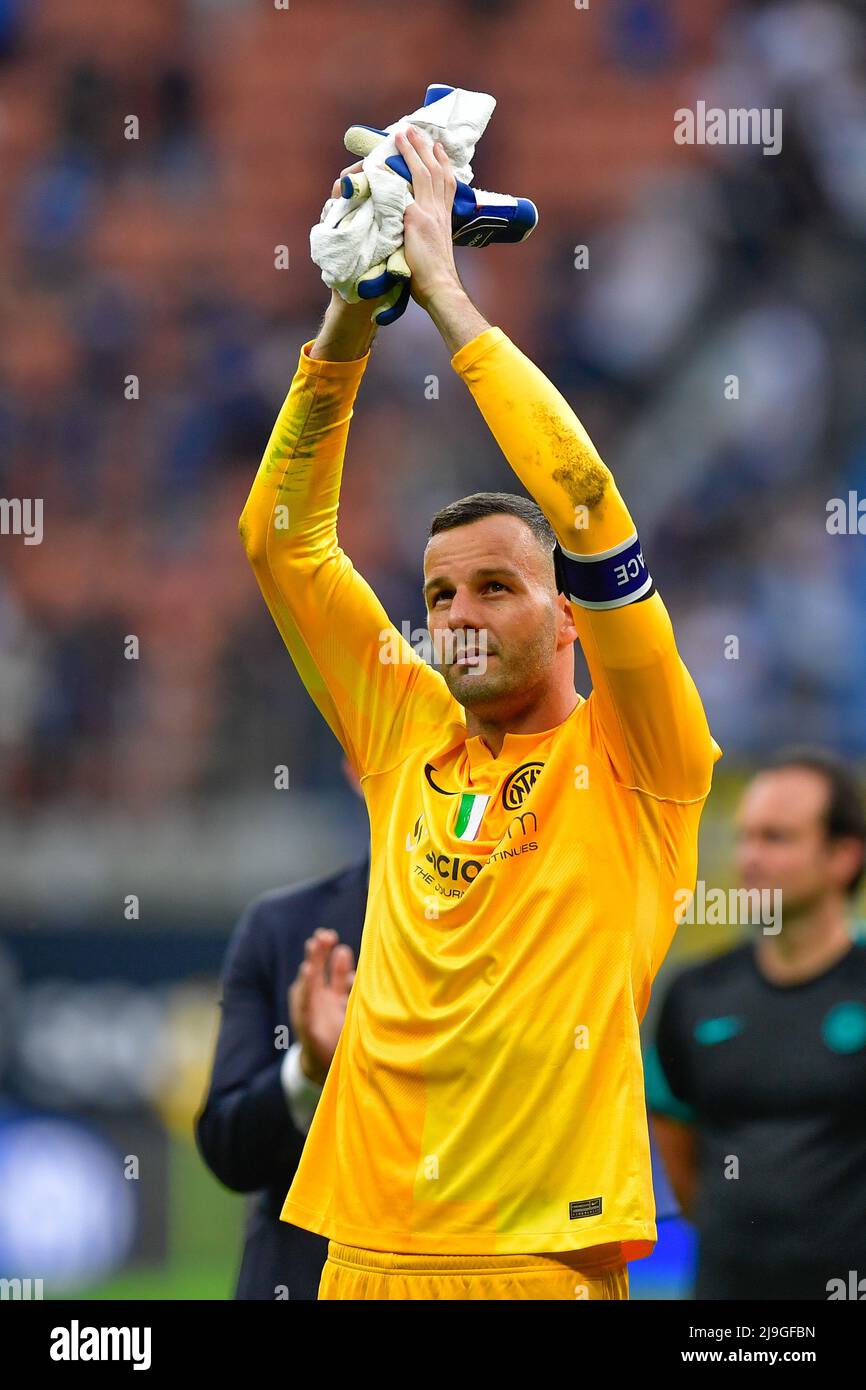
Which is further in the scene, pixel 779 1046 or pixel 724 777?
pixel 724 777

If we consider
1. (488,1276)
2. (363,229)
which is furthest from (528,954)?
(363,229)

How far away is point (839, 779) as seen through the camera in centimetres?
477

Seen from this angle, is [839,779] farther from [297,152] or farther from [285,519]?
[297,152]

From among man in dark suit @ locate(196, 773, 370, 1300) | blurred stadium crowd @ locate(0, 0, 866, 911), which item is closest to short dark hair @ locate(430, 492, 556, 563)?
man in dark suit @ locate(196, 773, 370, 1300)

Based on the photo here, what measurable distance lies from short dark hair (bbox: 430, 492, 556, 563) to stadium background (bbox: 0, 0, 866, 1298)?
4340 mm

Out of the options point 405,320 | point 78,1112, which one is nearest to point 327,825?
point 78,1112

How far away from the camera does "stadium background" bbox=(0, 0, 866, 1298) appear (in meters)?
7.37

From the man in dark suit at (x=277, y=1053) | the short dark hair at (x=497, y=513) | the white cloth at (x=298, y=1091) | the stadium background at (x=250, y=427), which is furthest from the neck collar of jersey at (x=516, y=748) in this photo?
the stadium background at (x=250, y=427)

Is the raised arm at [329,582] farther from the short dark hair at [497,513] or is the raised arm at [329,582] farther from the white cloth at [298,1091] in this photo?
the white cloth at [298,1091]

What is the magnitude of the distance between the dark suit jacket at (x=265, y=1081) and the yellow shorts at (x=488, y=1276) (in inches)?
36.7

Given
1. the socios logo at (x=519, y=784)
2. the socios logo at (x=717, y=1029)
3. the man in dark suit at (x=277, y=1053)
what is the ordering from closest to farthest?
the socios logo at (x=519, y=784) < the man in dark suit at (x=277, y=1053) < the socios logo at (x=717, y=1029)

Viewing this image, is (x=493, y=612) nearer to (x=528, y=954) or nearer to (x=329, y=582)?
(x=329, y=582)

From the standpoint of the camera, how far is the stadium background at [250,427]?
290 inches
